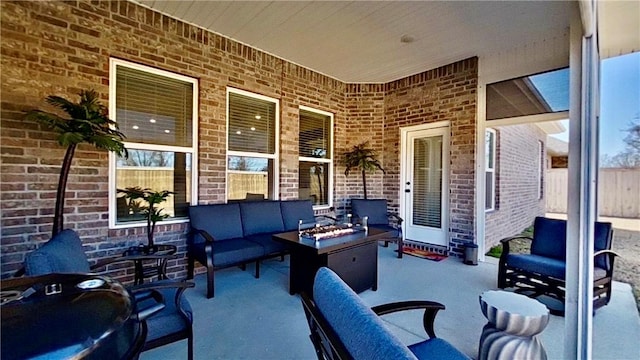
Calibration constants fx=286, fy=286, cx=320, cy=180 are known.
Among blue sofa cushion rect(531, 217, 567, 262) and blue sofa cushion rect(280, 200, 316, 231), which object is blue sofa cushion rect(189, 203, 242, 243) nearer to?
blue sofa cushion rect(280, 200, 316, 231)

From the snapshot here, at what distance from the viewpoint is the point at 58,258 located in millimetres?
1497

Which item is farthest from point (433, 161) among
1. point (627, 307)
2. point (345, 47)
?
point (627, 307)

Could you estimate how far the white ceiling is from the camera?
10.3 feet

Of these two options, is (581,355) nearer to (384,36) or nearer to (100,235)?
(384,36)

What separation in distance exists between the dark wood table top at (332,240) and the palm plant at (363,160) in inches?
86.0

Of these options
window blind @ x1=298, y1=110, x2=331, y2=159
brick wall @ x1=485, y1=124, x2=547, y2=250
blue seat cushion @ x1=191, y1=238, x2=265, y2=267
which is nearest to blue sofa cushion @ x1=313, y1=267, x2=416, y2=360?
blue seat cushion @ x1=191, y1=238, x2=265, y2=267

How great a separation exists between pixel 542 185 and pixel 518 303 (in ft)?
29.4

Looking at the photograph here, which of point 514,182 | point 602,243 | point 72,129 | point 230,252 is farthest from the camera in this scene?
point 514,182

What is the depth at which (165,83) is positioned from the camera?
3.52 metres

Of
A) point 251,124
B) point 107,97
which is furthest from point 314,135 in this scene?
point 107,97

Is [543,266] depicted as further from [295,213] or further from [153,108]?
[153,108]

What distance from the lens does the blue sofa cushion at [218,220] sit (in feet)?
11.5

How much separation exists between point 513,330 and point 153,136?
378 centimetres

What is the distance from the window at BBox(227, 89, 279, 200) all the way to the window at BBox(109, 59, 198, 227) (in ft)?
1.82
